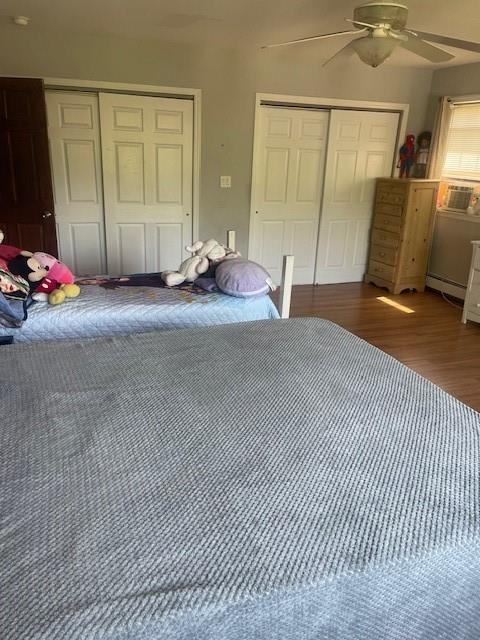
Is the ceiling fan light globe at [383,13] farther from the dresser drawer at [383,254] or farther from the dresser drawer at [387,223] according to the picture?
the dresser drawer at [383,254]

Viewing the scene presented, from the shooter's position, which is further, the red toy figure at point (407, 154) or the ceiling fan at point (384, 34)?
the red toy figure at point (407, 154)

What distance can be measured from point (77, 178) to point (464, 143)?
155 inches

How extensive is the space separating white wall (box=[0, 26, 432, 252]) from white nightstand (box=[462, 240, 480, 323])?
1972 mm

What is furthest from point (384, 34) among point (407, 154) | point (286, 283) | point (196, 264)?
point (407, 154)

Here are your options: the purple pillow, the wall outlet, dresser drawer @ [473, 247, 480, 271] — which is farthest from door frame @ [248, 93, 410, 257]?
the purple pillow

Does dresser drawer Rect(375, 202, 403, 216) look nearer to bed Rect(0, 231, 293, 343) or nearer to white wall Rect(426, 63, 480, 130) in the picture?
white wall Rect(426, 63, 480, 130)

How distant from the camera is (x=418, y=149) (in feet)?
17.8

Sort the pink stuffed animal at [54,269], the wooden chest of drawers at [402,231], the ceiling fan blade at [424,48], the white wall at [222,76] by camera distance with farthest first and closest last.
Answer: the wooden chest of drawers at [402,231] → the white wall at [222,76] → the pink stuffed animal at [54,269] → the ceiling fan blade at [424,48]

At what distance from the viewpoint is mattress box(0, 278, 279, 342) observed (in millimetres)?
2543

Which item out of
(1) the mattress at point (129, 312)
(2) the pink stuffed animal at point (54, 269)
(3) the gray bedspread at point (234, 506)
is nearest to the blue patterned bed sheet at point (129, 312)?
(1) the mattress at point (129, 312)

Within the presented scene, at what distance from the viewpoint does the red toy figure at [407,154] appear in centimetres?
538

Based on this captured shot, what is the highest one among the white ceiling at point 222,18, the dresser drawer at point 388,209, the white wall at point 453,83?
the white ceiling at point 222,18

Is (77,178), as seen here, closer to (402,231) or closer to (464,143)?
(402,231)

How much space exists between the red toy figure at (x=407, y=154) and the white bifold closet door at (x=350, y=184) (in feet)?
0.36
